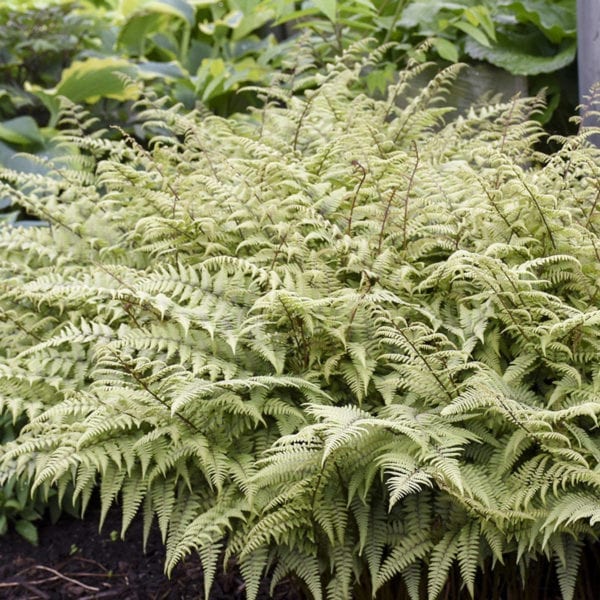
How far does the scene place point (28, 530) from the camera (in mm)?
3617

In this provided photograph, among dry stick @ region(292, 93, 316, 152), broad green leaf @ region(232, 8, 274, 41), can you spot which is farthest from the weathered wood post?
broad green leaf @ region(232, 8, 274, 41)

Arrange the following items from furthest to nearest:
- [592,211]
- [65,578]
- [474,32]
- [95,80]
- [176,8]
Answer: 1. [176,8]
2. [95,80]
3. [474,32]
4. [65,578]
5. [592,211]

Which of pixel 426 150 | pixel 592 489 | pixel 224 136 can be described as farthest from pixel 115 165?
pixel 592 489

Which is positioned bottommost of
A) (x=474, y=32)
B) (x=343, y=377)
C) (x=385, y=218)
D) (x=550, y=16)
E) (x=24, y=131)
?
(x=24, y=131)

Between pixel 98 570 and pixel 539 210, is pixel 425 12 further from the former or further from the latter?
pixel 98 570

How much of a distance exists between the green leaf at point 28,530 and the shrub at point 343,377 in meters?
0.90

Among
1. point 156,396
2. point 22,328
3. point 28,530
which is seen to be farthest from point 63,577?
point 156,396

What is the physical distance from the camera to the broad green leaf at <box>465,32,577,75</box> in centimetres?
486

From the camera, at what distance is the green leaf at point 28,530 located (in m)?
3.61

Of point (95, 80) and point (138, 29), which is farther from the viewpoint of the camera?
point (138, 29)

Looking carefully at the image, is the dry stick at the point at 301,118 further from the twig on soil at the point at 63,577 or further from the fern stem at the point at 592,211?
the twig on soil at the point at 63,577

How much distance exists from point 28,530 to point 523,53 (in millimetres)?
3875

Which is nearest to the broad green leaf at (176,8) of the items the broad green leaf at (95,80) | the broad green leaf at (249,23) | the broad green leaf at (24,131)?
the broad green leaf at (249,23)

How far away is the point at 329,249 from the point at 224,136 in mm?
1503
